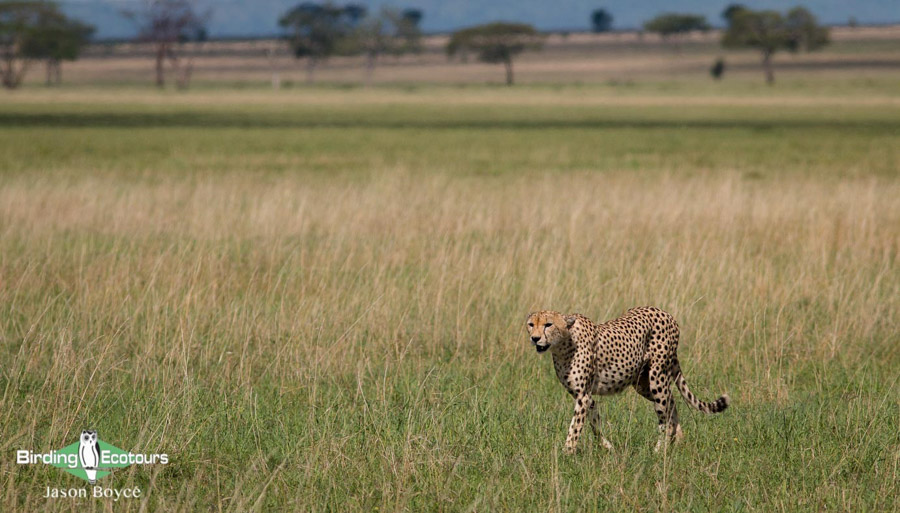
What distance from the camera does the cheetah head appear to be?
181 inches

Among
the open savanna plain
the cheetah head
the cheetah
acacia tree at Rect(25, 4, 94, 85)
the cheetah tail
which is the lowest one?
the open savanna plain

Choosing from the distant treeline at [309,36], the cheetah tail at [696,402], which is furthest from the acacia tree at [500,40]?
the cheetah tail at [696,402]

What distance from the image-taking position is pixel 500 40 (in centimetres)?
18038

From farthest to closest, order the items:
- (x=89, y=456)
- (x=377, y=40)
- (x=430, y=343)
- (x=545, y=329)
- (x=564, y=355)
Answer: (x=377, y=40), (x=430, y=343), (x=89, y=456), (x=564, y=355), (x=545, y=329)

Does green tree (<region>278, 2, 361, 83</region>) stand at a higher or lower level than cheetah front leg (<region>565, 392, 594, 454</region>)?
higher

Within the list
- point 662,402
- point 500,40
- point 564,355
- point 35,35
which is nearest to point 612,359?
point 564,355

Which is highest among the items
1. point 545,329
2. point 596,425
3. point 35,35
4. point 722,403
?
point 35,35

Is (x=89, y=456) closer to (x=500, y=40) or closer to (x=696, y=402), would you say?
(x=696, y=402)

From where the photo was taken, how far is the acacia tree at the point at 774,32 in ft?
556

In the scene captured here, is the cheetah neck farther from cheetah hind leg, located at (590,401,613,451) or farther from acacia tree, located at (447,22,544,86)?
acacia tree, located at (447,22,544,86)

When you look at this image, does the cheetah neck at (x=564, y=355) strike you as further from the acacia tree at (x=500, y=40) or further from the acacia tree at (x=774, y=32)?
the acacia tree at (x=500, y=40)

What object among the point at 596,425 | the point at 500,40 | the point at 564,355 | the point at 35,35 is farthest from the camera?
the point at 500,40

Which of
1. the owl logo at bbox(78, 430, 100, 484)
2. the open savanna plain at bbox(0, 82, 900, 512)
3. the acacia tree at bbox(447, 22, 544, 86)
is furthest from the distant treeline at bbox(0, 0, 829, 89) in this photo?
the owl logo at bbox(78, 430, 100, 484)

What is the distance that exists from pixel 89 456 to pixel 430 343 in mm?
3745
